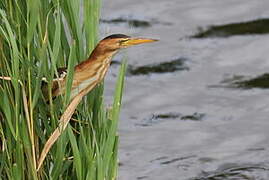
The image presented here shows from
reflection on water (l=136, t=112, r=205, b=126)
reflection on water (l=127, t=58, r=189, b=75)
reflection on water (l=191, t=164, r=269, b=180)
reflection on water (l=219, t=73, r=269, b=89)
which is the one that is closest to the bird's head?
reflection on water (l=191, t=164, r=269, b=180)

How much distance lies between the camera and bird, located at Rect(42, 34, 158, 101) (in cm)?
299

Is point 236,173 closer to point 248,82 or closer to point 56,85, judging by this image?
point 248,82

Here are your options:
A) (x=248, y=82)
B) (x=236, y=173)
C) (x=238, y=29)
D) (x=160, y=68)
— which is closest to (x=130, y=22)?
Result: (x=160, y=68)

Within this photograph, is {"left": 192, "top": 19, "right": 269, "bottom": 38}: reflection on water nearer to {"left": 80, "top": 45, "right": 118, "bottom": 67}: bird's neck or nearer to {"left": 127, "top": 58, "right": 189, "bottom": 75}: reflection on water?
{"left": 127, "top": 58, "right": 189, "bottom": 75}: reflection on water

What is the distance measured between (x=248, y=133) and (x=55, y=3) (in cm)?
306

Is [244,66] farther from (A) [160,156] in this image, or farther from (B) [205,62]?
(A) [160,156]

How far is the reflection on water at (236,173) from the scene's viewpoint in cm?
544

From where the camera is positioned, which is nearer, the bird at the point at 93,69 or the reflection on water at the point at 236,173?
the bird at the point at 93,69

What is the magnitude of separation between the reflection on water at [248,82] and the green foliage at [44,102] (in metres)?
3.22

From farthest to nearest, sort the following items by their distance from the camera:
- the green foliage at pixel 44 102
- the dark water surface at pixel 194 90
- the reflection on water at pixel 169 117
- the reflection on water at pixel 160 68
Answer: the reflection on water at pixel 160 68
the reflection on water at pixel 169 117
the dark water surface at pixel 194 90
the green foliage at pixel 44 102

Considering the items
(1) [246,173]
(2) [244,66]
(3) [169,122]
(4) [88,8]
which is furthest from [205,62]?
(4) [88,8]

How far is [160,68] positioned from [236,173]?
49.6 inches

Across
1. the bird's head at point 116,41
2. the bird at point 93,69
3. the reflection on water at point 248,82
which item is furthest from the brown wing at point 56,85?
the reflection on water at point 248,82

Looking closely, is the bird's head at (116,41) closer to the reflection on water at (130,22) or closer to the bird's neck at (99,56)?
the bird's neck at (99,56)
